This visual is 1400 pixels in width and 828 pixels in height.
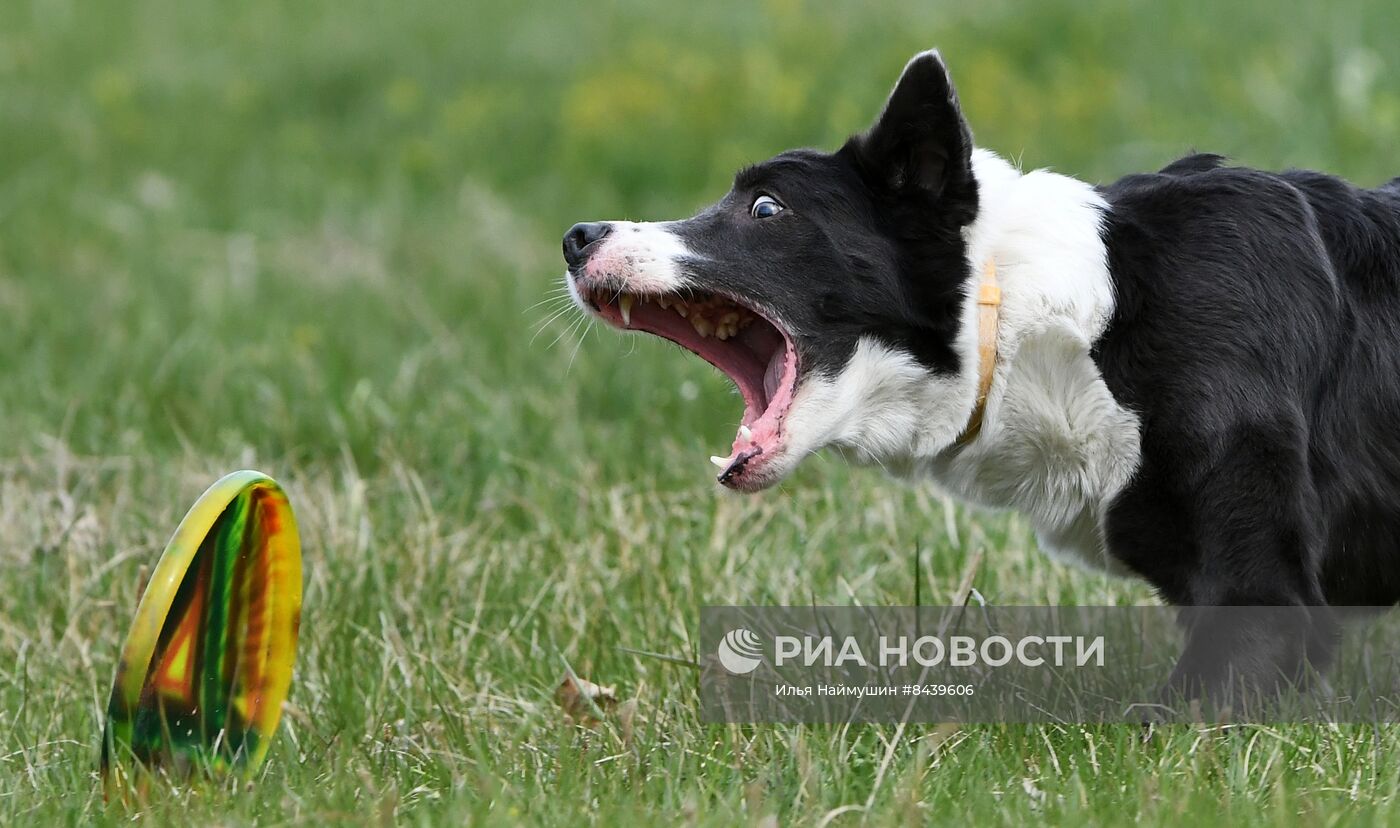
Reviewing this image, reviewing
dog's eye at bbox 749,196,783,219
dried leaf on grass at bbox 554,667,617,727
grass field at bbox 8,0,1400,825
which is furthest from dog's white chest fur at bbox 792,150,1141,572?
dried leaf on grass at bbox 554,667,617,727

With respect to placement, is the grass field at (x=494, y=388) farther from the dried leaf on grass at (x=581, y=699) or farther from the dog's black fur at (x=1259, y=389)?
the dog's black fur at (x=1259, y=389)

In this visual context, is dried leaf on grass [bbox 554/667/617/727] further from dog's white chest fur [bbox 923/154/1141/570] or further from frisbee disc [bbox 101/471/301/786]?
dog's white chest fur [bbox 923/154/1141/570]

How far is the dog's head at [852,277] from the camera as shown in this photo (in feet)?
10.8

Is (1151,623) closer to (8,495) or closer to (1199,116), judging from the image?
(8,495)

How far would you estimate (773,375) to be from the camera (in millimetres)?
3475

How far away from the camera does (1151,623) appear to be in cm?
394

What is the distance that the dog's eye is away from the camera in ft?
11.1

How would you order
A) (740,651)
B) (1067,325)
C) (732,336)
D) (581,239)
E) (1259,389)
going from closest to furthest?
(1259,389) → (1067,325) → (581,239) → (732,336) → (740,651)

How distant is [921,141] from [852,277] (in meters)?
0.29

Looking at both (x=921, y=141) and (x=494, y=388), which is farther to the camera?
(x=494, y=388)

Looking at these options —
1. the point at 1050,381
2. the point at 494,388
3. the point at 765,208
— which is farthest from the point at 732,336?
the point at 494,388

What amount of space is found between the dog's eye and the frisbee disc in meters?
1.06

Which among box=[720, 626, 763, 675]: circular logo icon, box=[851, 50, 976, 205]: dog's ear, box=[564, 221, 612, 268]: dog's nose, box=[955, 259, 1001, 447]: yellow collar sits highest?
box=[851, 50, 976, 205]: dog's ear

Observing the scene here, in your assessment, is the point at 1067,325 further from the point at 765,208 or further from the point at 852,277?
the point at 765,208
